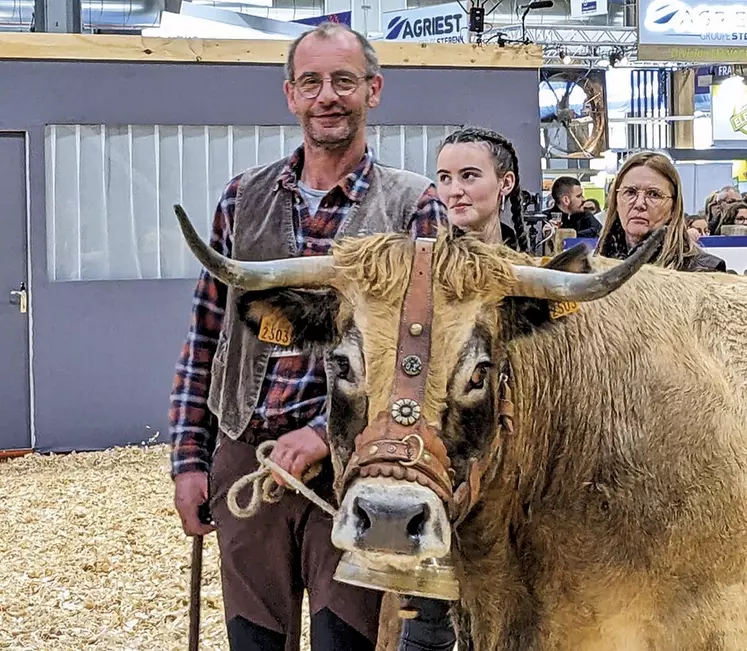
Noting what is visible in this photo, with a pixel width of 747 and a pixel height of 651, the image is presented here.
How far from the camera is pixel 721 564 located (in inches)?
112

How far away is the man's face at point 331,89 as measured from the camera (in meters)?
2.93

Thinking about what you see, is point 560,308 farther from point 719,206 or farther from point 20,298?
point 719,206

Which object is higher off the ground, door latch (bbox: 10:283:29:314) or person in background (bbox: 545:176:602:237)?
person in background (bbox: 545:176:602:237)

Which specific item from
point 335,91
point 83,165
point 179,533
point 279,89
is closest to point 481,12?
point 279,89

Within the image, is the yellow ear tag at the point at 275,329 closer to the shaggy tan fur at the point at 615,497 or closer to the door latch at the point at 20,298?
the shaggy tan fur at the point at 615,497

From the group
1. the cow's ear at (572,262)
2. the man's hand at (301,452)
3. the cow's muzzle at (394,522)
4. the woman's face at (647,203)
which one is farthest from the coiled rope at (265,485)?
the woman's face at (647,203)

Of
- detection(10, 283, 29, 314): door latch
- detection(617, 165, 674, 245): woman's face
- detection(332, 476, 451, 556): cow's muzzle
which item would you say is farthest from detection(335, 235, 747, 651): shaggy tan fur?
detection(10, 283, 29, 314): door latch

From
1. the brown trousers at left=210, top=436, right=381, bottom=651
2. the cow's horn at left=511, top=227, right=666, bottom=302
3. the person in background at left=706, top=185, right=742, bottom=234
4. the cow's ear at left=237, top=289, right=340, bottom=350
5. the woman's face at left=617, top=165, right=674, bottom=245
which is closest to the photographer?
the cow's horn at left=511, top=227, right=666, bottom=302

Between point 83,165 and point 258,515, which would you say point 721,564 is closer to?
point 258,515

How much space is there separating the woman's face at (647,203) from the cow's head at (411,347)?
1.49 meters

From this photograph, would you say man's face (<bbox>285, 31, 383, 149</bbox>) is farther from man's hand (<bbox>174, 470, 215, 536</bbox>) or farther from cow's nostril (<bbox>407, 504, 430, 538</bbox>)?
cow's nostril (<bbox>407, 504, 430, 538</bbox>)

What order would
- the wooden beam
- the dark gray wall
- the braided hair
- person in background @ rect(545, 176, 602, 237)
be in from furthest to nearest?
person in background @ rect(545, 176, 602, 237)
the dark gray wall
the wooden beam
the braided hair

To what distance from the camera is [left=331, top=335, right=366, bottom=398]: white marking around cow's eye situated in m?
2.53

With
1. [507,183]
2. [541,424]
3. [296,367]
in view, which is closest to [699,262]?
[507,183]
